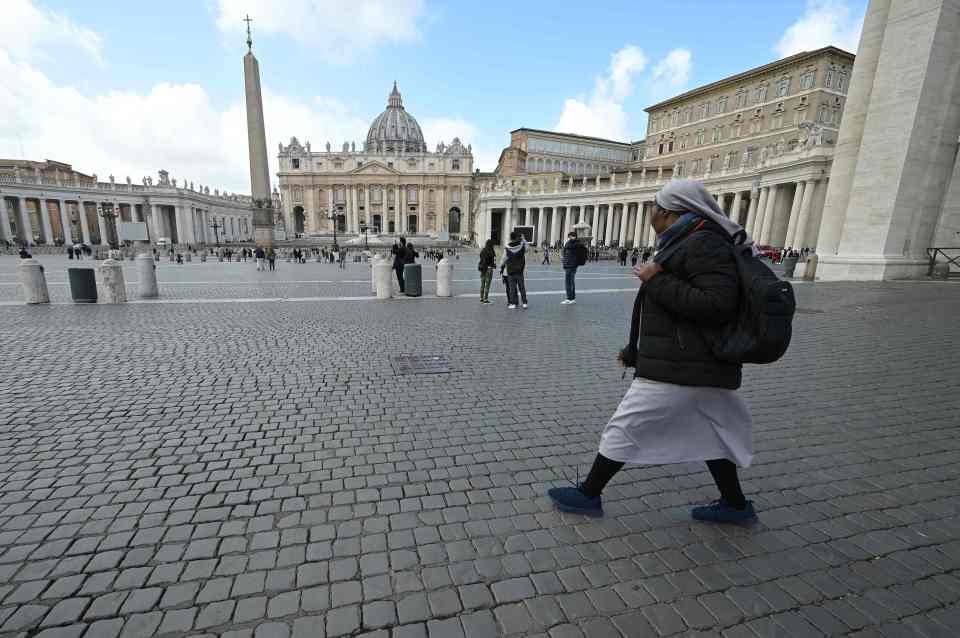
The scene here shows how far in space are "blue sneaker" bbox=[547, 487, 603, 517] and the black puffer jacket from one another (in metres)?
0.84

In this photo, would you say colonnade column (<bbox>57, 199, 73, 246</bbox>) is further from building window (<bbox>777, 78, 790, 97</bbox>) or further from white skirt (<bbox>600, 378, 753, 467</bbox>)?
building window (<bbox>777, 78, 790, 97</bbox>)

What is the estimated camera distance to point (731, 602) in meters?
2.01

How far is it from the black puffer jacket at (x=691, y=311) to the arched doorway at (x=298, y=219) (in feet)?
325

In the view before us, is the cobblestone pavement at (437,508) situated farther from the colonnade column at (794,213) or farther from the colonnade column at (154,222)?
the colonnade column at (154,222)

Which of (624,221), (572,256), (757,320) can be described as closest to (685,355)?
(757,320)

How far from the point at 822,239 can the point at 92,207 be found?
294 feet

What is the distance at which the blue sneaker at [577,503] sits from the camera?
8.48 feet

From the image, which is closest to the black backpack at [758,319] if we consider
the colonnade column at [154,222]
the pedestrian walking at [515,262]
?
the pedestrian walking at [515,262]

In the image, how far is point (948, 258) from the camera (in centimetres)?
1625

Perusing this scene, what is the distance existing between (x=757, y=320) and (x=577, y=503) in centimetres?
141

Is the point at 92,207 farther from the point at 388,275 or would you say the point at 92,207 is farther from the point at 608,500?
the point at 608,500

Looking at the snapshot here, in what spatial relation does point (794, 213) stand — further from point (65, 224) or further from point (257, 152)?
point (65, 224)

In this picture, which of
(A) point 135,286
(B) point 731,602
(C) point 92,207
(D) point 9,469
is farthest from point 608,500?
(C) point 92,207

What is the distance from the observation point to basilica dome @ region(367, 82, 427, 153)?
101 m
